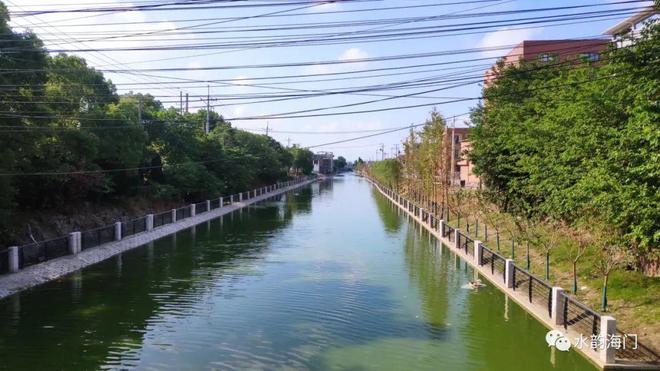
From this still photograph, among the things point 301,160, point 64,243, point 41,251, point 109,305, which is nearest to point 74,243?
point 64,243

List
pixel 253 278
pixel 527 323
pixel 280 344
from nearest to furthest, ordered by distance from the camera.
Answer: pixel 280 344 → pixel 527 323 → pixel 253 278

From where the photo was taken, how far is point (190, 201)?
1756 inches

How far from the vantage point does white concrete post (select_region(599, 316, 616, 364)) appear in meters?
10.6

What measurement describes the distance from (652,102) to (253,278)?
43.6ft

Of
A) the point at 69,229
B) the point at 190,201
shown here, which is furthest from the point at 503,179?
the point at 190,201

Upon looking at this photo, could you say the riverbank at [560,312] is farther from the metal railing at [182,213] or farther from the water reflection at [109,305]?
the metal railing at [182,213]

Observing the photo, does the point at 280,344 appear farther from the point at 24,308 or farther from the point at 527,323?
the point at 24,308

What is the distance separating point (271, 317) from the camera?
47.3 feet

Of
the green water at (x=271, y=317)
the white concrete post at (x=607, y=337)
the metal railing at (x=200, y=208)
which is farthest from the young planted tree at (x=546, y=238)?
the metal railing at (x=200, y=208)

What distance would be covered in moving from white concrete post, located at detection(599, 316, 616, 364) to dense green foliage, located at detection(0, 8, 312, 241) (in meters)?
14.7

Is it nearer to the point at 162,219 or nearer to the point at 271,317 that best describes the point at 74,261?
the point at 271,317

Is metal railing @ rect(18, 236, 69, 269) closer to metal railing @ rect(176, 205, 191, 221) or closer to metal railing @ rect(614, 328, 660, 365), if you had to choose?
metal railing @ rect(176, 205, 191, 221)

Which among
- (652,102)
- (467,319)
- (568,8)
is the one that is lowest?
(467,319)

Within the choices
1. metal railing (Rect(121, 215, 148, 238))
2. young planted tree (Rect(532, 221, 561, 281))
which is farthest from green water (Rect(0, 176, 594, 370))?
metal railing (Rect(121, 215, 148, 238))
